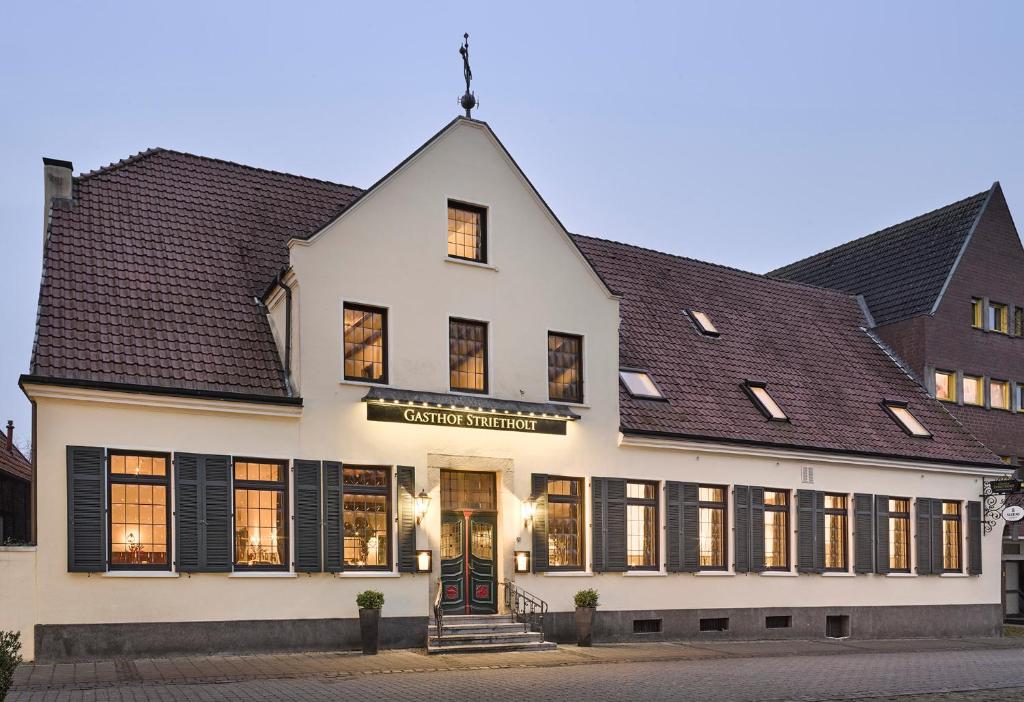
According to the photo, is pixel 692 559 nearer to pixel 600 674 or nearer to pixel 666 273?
pixel 600 674

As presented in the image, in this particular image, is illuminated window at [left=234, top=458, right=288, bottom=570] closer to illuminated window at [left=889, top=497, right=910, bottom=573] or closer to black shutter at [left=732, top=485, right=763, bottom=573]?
black shutter at [left=732, top=485, right=763, bottom=573]

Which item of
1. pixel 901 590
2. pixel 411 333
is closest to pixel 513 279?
pixel 411 333

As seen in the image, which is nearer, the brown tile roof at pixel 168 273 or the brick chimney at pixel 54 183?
the brown tile roof at pixel 168 273

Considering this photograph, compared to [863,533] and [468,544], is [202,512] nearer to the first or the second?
[468,544]

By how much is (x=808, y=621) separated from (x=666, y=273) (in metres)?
10.6

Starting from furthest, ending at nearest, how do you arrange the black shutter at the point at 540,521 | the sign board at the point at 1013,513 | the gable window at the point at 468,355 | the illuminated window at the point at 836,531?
1. the sign board at the point at 1013,513
2. the illuminated window at the point at 836,531
3. the black shutter at the point at 540,521
4. the gable window at the point at 468,355

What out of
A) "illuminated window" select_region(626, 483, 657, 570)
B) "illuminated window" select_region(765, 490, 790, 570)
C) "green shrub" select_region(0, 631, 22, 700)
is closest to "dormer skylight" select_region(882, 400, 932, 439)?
"illuminated window" select_region(765, 490, 790, 570)

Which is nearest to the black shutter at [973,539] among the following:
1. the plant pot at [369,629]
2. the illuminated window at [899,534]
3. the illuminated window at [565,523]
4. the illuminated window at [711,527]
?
the illuminated window at [899,534]

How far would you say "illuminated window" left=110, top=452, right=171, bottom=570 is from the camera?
18625 mm

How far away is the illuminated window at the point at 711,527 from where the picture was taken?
25781 mm

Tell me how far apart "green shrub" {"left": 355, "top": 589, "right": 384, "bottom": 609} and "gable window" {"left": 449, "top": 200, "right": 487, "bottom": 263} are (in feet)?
23.8

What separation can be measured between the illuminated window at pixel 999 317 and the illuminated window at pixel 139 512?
88.4 feet

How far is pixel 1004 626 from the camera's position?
33.1m

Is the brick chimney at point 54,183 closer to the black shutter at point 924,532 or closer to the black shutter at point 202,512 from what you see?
the black shutter at point 202,512
